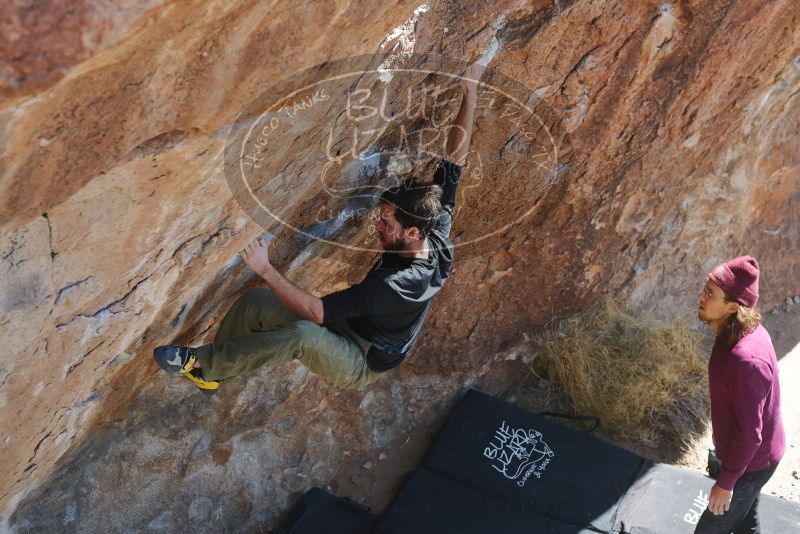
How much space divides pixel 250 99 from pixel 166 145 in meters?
0.23

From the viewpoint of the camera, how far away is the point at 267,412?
150 inches

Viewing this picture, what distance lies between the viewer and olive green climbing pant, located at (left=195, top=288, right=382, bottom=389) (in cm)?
284

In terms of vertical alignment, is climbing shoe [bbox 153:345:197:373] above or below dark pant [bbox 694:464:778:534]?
above

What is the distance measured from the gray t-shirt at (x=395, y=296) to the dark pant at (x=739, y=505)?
122 centimetres

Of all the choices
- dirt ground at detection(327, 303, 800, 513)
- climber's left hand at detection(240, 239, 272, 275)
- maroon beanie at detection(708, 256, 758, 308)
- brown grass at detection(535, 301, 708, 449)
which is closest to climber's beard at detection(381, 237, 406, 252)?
climber's left hand at detection(240, 239, 272, 275)

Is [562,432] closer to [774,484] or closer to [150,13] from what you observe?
[774,484]

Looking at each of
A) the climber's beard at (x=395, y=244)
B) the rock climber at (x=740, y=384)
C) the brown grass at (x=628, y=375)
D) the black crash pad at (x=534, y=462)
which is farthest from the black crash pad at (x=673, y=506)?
the climber's beard at (x=395, y=244)

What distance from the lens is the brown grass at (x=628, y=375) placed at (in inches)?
167

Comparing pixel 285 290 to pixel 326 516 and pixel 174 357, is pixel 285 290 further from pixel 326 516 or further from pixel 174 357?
pixel 326 516

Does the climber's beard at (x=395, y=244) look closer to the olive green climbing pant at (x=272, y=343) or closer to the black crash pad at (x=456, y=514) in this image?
the olive green climbing pant at (x=272, y=343)

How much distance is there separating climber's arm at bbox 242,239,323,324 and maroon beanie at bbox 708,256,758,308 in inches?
48.6

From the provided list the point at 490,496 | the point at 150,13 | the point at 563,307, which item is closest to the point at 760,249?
the point at 563,307

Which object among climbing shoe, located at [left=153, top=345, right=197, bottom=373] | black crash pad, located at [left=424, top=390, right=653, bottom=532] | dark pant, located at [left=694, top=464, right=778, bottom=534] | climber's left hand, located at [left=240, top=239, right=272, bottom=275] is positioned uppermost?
climber's left hand, located at [left=240, top=239, right=272, bottom=275]

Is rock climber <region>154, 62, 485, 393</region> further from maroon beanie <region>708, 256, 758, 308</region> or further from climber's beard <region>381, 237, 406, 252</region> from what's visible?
maroon beanie <region>708, 256, 758, 308</region>
